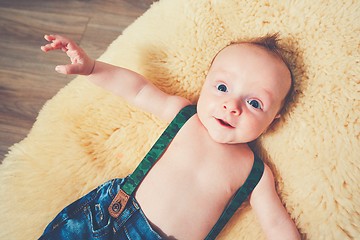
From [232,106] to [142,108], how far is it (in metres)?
0.26

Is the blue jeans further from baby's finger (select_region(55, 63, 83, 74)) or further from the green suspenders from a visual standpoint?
baby's finger (select_region(55, 63, 83, 74))

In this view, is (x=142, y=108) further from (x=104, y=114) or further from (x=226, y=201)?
(x=226, y=201)

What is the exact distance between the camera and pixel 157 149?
879 mm

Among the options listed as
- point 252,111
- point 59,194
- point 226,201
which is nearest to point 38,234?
point 59,194

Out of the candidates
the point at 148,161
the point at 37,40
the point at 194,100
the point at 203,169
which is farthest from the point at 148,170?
the point at 37,40

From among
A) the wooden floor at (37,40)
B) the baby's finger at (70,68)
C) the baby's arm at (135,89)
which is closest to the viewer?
the baby's finger at (70,68)

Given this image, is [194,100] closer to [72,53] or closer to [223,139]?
[223,139]

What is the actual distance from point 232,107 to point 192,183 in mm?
201

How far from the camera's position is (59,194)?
0.93 m

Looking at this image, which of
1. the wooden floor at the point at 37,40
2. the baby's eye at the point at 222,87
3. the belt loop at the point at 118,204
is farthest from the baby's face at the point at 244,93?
the wooden floor at the point at 37,40

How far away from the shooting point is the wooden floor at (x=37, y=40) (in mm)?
1233

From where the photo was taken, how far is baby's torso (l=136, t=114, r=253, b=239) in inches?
32.7

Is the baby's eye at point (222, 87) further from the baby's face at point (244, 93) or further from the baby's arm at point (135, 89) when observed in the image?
the baby's arm at point (135, 89)

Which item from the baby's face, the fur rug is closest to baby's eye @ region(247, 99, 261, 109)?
the baby's face
